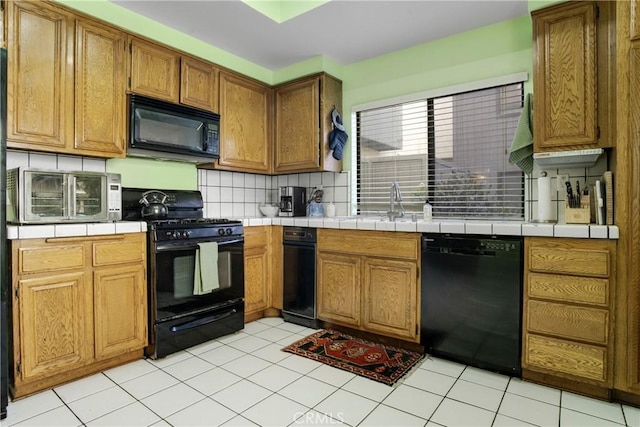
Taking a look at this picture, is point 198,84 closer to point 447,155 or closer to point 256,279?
point 256,279

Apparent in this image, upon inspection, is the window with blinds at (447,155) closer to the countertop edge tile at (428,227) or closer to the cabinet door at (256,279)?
the countertop edge tile at (428,227)

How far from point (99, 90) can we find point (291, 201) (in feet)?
6.09

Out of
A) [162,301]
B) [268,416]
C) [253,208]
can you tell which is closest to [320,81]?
[253,208]

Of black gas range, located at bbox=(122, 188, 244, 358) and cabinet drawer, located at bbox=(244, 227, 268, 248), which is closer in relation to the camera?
black gas range, located at bbox=(122, 188, 244, 358)

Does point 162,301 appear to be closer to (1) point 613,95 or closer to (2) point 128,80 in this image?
(2) point 128,80

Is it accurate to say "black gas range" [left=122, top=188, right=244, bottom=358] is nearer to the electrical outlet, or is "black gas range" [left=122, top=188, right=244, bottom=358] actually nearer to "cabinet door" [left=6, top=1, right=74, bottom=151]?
"cabinet door" [left=6, top=1, right=74, bottom=151]

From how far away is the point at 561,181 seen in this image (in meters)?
2.48

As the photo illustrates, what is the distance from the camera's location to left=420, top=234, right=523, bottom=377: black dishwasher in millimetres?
2201

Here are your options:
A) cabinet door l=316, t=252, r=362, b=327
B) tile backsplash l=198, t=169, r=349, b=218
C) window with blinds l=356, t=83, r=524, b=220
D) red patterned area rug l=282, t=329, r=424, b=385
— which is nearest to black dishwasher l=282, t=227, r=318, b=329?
cabinet door l=316, t=252, r=362, b=327

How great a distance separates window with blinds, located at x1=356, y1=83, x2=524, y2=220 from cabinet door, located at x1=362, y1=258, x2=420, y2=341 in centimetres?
81

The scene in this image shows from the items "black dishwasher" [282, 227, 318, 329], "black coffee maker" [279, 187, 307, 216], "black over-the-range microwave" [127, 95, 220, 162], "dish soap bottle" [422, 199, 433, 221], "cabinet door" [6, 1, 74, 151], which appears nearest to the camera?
"cabinet door" [6, 1, 74, 151]

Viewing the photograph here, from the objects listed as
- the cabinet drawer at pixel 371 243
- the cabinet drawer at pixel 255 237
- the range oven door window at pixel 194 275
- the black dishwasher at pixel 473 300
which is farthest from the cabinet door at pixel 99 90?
the black dishwasher at pixel 473 300

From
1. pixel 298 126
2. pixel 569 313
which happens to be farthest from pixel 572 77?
pixel 298 126

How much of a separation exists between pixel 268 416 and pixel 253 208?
2482 millimetres
